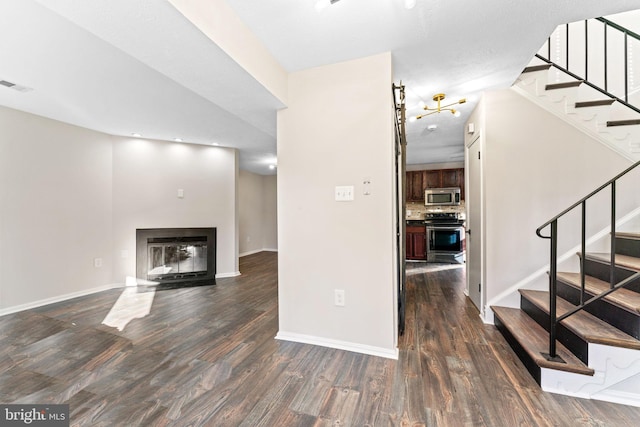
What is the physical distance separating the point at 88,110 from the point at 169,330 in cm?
282

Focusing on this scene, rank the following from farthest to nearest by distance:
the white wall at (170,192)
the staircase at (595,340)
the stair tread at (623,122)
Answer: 1. the white wall at (170,192)
2. the stair tread at (623,122)
3. the staircase at (595,340)

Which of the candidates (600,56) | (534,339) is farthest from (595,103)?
(534,339)

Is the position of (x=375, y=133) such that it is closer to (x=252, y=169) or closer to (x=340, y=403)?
(x=340, y=403)

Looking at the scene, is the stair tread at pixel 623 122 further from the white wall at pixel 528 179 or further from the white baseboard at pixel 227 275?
the white baseboard at pixel 227 275

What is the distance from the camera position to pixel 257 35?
1.83 m

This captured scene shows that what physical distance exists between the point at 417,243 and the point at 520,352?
13.9 ft

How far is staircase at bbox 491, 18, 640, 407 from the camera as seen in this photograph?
5.07 ft

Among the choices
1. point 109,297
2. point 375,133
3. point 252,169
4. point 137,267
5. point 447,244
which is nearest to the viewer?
point 375,133

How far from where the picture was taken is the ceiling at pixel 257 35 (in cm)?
149

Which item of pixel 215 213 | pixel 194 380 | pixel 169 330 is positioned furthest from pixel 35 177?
pixel 194 380

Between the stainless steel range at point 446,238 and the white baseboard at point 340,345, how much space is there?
4.34 meters

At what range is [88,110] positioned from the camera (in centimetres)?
304

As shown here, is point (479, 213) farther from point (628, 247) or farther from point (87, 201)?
point (87, 201)

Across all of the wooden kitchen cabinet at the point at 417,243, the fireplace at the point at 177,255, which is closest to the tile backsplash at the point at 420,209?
the wooden kitchen cabinet at the point at 417,243
